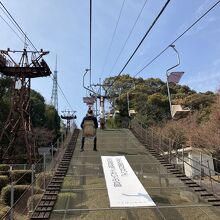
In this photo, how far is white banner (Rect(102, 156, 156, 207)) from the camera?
31.1ft

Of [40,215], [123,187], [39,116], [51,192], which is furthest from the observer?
[39,116]

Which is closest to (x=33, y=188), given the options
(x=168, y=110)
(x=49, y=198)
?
(x=49, y=198)

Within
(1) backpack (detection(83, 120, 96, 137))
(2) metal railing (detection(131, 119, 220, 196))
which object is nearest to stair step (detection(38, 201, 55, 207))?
(2) metal railing (detection(131, 119, 220, 196))

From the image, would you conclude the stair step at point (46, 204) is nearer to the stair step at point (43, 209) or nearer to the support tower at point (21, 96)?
the stair step at point (43, 209)

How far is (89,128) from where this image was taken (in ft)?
54.2

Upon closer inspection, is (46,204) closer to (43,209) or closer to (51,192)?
(43,209)

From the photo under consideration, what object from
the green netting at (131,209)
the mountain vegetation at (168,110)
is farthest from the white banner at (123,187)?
the mountain vegetation at (168,110)

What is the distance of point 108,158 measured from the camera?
15.4 metres

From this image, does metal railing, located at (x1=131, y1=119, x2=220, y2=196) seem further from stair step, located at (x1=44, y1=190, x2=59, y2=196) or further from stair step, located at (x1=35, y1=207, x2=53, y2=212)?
stair step, located at (x1=35, y1=207, x2=53, y2=212)

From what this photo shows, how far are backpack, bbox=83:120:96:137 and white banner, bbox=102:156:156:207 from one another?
91.9 inches

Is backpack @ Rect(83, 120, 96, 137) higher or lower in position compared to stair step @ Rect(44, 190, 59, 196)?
higher

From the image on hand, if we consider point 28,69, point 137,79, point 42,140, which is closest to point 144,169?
point 28,69

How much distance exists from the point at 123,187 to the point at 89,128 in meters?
6.07

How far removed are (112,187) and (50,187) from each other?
211 cm
